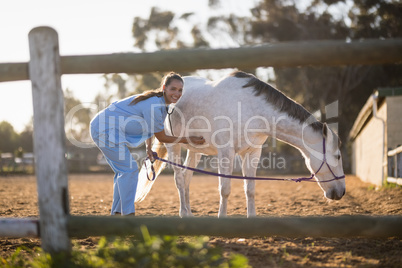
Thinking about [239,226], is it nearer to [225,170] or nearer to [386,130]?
[225,170]

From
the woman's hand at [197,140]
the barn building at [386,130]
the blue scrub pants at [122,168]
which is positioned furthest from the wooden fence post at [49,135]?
the barn building at [386,130]

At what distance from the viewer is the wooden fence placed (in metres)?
2.26

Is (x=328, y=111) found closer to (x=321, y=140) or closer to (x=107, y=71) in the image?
(x=321, y=140)

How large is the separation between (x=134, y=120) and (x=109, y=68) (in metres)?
1.41

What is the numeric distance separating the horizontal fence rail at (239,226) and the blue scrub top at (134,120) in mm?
1501

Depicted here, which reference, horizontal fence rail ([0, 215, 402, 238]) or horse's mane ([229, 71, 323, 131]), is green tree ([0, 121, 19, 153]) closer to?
horse's mane ([229, 71, 323, 131])

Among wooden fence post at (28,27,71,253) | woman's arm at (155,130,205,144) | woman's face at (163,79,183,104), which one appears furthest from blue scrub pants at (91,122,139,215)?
wooden fence post at (28,27,71,253)

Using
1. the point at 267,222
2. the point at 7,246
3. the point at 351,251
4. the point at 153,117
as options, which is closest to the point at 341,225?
the point at 267,222

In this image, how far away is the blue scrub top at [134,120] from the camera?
3.72 metres

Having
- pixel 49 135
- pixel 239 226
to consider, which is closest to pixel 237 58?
pixel 239 226

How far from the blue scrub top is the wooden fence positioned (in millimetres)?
1397

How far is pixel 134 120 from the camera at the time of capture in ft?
12.2

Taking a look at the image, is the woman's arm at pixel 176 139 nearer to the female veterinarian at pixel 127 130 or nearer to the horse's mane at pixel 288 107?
the female veterinarian at pixel 127 130

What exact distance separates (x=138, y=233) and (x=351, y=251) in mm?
1782
